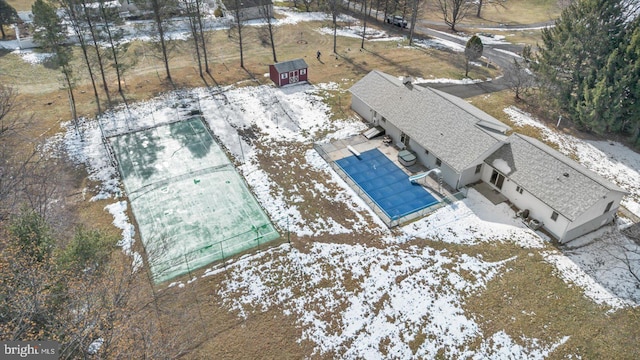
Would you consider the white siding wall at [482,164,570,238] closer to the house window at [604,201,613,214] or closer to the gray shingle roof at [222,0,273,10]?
the house window at [604,201,613,214]

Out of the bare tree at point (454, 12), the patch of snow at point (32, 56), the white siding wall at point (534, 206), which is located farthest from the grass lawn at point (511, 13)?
the patch of snow at point (32, 56)

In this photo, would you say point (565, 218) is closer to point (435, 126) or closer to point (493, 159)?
point (493, 159)

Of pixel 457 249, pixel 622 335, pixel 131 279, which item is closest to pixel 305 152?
pixel 457 249

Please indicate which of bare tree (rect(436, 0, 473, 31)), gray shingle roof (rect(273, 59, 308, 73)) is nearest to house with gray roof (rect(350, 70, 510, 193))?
gray shingle roof (rect(273, 59, 308, 73))

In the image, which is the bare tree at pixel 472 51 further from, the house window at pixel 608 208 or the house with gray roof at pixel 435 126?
the house window at pixel 608 208

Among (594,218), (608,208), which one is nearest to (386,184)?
(594,218)
